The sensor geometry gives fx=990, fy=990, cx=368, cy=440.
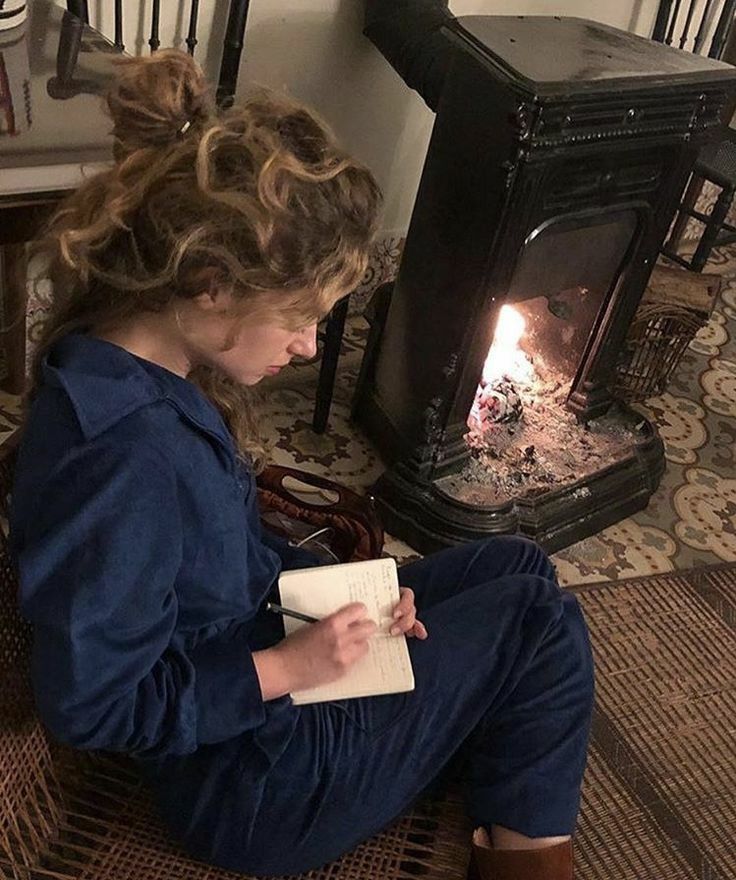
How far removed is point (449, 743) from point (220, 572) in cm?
29

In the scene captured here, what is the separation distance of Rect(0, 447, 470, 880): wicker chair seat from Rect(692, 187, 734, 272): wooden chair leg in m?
1.83

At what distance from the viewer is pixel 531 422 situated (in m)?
1.98

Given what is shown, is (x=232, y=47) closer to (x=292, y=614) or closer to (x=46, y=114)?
(x=46, y=114)

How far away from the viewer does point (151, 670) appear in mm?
821

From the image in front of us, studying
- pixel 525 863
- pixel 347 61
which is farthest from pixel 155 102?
pixel 347 61

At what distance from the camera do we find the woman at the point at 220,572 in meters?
0.75

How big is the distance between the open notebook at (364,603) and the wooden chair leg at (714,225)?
1.77 metres

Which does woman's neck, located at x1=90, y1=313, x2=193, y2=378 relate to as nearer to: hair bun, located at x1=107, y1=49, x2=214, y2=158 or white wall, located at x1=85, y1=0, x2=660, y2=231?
hair bun, located at x1=107, y1=49, x2=214, y2=158

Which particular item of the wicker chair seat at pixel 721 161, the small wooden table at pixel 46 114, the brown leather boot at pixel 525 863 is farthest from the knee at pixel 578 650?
the wicker chair seat at pixel 721 161

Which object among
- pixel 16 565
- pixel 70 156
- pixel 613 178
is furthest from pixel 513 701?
pixel 613 178

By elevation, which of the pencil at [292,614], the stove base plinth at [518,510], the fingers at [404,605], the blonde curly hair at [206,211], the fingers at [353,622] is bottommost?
the stove base plinth at [518,510]

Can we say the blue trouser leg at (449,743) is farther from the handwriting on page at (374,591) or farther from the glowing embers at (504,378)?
the glowing embers at (504,378)

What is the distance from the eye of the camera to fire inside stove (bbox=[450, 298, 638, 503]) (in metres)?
1.84

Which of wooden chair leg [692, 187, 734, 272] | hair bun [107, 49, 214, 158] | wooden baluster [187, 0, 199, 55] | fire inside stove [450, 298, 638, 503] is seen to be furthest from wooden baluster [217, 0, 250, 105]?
wooden chair leg [692, 187, 734, 272]
